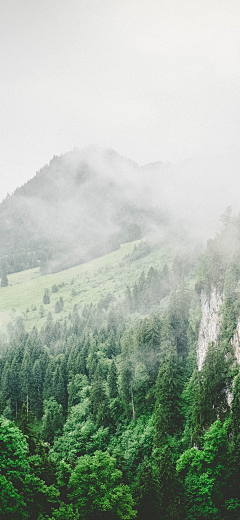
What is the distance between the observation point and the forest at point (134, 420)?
35.0 meters

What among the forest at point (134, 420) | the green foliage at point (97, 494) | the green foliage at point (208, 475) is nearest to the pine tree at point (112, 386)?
the forest at point (134, 420)

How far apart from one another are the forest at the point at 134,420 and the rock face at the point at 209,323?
2157 millimetres

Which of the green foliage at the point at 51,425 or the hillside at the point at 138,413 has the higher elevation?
the hillside at the point at 138,413

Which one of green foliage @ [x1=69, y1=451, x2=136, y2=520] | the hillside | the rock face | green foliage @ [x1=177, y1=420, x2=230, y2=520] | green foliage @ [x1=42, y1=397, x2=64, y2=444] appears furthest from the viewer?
green foliage @ [x1=42, y1=397, x2=64, y2=444]

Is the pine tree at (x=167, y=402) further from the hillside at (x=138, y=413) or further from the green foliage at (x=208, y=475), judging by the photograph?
the green foliage at (x=208, y=475)

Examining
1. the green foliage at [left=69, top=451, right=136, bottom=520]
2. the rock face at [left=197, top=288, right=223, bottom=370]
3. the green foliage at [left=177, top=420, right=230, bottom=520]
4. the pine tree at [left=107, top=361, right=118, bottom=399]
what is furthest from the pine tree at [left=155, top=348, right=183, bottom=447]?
the green foliage at [left=69, top=451, right=136, bottom=520]

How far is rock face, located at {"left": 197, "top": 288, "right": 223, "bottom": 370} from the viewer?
208 feet

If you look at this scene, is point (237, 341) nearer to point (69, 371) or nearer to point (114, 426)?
point (114, 426)

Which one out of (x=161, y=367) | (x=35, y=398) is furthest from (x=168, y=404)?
(x=35, y=398)

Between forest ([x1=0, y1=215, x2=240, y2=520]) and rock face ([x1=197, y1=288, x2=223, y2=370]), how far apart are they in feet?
7.08

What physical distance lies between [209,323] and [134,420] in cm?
2307

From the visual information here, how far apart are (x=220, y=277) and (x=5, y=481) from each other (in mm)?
51492

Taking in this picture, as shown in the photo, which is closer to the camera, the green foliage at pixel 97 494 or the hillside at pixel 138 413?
the green foliage at pixel 97 494

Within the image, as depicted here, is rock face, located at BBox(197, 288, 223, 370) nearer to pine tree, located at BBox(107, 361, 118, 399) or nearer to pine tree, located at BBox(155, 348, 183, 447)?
pine tree, located at BBox(155, 348, 183, 447)
